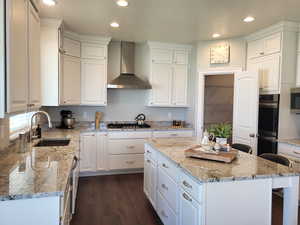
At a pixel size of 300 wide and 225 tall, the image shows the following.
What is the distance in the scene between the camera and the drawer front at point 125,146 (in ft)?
14.0

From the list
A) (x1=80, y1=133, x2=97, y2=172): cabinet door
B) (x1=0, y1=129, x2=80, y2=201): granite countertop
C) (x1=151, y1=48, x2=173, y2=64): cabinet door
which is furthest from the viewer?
(x1=151, y1=48, x2=173, y2=64): cabinet door

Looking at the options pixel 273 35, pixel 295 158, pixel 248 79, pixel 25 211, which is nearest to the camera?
pixel 25 211

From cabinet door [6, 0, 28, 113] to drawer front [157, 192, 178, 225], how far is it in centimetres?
164

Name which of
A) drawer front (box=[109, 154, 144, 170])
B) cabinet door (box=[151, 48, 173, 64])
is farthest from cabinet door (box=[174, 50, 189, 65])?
drawer front (box=[109, 154, 144, 170])

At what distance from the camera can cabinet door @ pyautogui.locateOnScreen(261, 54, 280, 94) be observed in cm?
351

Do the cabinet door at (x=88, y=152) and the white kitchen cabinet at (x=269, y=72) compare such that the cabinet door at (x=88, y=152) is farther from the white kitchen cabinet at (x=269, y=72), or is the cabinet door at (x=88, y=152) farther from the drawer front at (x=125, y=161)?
the white kitchen cabinet at (x=269, y=72)

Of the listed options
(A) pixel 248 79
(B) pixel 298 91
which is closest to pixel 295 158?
(B) pixel 298 91

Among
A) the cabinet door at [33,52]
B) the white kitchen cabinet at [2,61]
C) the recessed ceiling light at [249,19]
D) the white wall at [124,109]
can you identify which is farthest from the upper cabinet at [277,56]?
the white kitchen cabinet at [2,61]

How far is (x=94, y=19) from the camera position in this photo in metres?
3.36

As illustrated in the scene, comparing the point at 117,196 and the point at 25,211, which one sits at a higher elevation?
the point at 25,211

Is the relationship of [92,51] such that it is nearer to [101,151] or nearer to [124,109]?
[124,109]

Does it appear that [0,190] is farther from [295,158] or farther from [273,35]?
[273,35]

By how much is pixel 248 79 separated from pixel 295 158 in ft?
4.67

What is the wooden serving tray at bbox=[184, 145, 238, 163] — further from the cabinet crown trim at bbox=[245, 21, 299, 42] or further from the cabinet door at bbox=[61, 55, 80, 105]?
the cabinet door at bbox=[61, 55, 80, 105]
